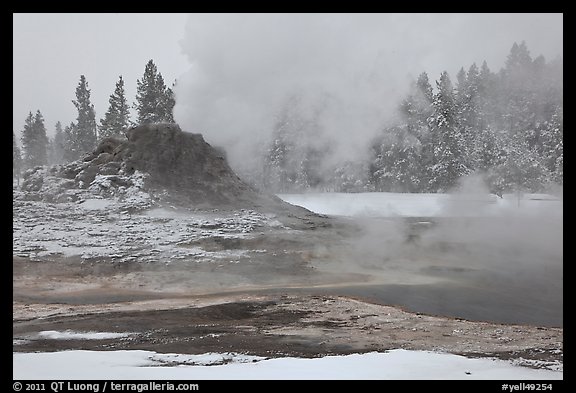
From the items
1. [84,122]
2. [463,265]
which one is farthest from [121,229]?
[84,122]

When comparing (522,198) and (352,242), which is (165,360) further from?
(522,198)

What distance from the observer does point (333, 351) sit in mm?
6445

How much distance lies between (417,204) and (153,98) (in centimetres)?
1898

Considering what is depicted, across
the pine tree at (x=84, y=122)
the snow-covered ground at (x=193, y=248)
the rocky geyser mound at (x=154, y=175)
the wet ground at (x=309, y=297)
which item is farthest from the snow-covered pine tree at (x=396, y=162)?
the pine tree at (x=84, y=122)

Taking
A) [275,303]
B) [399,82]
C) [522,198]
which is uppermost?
[399,82]

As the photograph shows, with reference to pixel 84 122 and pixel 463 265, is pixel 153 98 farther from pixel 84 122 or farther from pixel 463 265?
pixel 463 265

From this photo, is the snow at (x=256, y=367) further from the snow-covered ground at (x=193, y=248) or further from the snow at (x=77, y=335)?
the snow at (x=77, y=335)

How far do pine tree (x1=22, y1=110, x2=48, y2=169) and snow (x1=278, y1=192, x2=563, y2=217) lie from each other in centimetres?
3807

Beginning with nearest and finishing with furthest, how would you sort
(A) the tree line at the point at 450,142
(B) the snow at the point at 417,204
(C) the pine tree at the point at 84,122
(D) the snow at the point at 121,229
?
(D) the snow at the point at 121,229 < (A) the tree line at the point at 450,142 < (B) the snow at the point at 417,204 < (C) the pine tree at the point at 84,122

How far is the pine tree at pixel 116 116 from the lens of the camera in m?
39.9

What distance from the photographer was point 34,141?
5441 cm

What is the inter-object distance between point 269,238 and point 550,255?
29.8 ft
